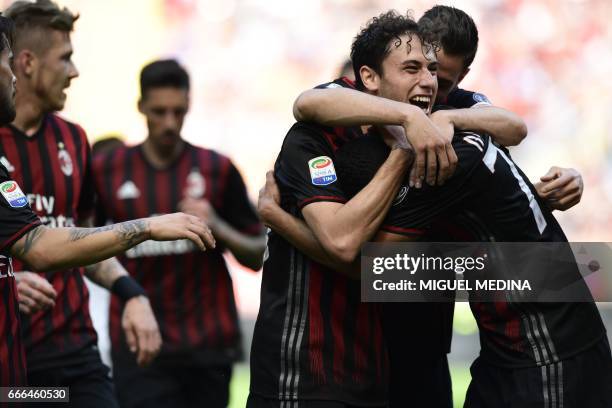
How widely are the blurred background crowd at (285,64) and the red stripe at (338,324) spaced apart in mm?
9047

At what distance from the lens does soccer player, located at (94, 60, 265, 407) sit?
5.18 m

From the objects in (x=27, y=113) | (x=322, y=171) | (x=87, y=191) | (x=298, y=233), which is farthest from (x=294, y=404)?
(x=27, y=113)

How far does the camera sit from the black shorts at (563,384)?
310cm

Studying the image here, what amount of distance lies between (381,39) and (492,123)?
0.47 m

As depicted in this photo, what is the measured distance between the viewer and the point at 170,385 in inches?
201

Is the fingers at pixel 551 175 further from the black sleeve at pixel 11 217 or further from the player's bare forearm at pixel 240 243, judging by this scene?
the player's bare forearm at pixel 240 243

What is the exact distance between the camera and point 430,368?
3.66 meters

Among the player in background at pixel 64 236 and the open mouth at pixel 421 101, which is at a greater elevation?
the open mouth at pixel 421 101

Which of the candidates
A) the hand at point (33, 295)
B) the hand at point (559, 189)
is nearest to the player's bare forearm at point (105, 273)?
the hand at point (33, 295)

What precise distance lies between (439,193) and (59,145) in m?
1.89

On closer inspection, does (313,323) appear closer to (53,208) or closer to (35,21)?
(53,208)

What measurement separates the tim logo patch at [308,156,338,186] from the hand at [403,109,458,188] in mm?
276

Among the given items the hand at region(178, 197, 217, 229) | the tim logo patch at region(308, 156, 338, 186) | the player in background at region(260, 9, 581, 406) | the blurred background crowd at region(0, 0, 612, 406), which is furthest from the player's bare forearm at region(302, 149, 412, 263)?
the blurred background crowd at region(0, 0, 612, 406)

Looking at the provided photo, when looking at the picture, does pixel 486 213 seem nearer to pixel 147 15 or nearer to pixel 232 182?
pixel 232 182
